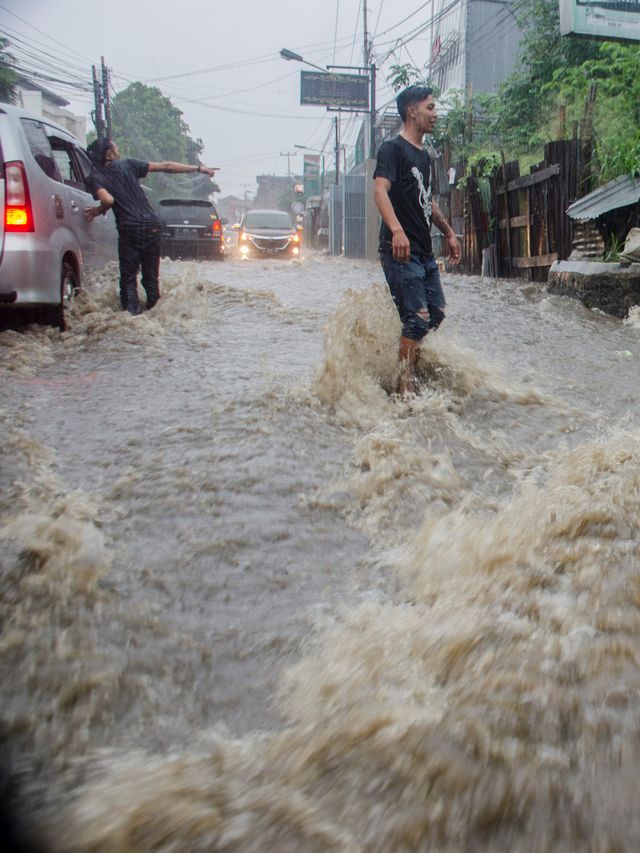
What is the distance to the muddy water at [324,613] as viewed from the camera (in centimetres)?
168

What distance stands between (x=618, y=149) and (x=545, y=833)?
9042 millimetres

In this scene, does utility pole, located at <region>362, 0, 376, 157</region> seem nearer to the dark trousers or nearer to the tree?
the tree

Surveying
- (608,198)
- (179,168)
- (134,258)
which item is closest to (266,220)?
(608,198)

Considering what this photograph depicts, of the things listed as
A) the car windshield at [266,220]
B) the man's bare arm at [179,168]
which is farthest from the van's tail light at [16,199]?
the car windshield at [266,220]

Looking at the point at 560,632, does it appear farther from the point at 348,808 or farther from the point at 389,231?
the point at 389,231

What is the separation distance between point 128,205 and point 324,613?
18.0 feet

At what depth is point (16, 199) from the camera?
5.84m

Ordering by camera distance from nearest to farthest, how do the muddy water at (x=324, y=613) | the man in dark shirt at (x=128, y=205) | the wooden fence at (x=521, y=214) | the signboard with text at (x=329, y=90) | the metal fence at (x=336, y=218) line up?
1. the muddy water at (x=324, y=613)
2. the man in dark shirt at (x=128, y=205)
3. the wooden fence at (x=521, y=214)
4. the metal fence at (x=336, y=218)
5. the signboard with text at (x=329, y=90)

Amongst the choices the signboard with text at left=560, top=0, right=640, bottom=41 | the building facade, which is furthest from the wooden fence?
the building facade

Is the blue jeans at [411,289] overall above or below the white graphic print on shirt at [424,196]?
below

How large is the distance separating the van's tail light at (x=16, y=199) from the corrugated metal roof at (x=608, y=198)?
599 cm

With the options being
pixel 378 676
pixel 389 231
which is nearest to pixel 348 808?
pixel 378 676

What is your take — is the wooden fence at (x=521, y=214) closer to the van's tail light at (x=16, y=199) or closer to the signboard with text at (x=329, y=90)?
the van's tail light at (x=16, y=199)

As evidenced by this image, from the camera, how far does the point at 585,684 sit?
205 cm
